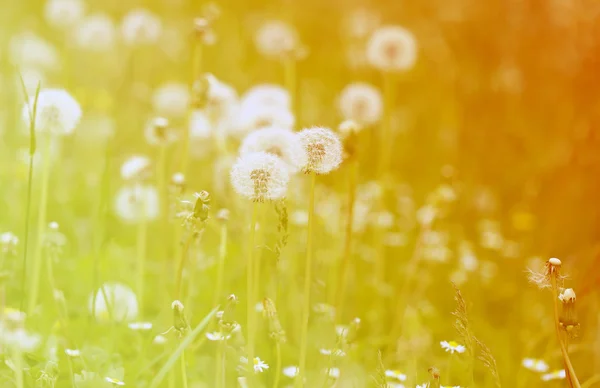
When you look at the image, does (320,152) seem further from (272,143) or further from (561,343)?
(561,343)

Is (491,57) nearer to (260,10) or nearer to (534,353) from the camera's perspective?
(260,10)

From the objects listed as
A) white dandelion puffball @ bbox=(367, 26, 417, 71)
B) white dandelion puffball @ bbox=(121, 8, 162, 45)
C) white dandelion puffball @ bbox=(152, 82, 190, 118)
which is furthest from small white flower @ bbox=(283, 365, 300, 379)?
white dandelion puffball @ bbox=(152, 82, 190, 118)

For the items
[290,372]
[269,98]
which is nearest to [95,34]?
[269,98]

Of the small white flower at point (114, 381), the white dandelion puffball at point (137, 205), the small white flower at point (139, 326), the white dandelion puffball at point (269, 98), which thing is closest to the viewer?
the small white flower at point (114, 381)

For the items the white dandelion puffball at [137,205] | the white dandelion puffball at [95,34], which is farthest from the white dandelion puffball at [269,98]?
the white dandelion puffball at [95,34]

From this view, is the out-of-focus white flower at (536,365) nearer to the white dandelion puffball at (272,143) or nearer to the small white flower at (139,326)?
the white dandelion puffball at (272,143)

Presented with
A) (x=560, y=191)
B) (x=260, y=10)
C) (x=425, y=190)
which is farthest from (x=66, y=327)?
(x=260, y=10)

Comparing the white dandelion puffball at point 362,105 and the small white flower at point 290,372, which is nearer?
the small white flower at point 290,372
